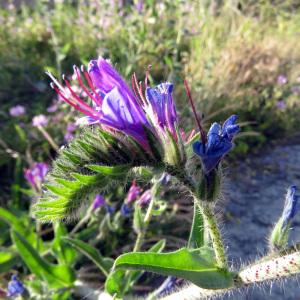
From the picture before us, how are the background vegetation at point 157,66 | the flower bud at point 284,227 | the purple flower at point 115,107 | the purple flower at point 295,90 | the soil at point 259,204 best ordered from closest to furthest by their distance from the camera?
the purple flower at point 115,107 → the flower bud at point 284,227 → the soil at point 259,204 → the background vegetation at point 157,66 → the purple flower at point 295,90

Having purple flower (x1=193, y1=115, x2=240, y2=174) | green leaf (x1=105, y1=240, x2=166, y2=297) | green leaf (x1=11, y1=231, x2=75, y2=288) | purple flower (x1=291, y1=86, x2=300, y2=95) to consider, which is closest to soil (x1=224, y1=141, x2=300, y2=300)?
purple flower (x1=291, y1=86, x2=300, y2=95)

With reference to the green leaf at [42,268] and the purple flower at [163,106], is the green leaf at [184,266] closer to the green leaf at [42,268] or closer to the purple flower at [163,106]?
the purple flower at [163,106]

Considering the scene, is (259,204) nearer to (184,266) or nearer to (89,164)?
(184,266)

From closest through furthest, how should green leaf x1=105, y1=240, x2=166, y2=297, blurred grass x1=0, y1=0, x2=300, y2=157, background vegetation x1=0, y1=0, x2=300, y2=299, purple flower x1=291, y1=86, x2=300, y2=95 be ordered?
1. green leaf x1=105, y1=240, x2=166, y2=297
2. background vegetation x1=0, y1=0, x2=300, y2=299
3. blurred grass x1=0, y1=0, x2=300, y2=157
4. purple flower x1=291, y1=86, x2=300, y2=95

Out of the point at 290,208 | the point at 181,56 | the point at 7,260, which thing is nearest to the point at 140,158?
the point at 290,208

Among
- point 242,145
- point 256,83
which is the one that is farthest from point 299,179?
point 256,83

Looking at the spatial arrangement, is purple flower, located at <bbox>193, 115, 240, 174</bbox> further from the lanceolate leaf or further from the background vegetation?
the background vegetation

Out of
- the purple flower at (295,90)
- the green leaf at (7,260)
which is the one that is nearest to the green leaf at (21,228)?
the green leaf at (7,260)
